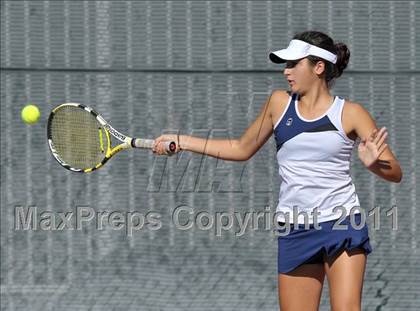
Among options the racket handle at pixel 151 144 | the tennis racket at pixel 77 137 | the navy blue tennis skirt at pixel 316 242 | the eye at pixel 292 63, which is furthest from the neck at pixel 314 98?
the tennis racket at pixel 77 137

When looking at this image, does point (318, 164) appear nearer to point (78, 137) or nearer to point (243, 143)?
point (243, 143)

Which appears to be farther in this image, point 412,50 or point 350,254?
point 412,50

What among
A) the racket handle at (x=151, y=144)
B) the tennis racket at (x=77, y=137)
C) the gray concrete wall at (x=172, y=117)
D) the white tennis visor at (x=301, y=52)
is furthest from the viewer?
the gray concrete wall at (x=172, y=117)

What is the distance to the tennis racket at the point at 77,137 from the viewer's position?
4.37 metres

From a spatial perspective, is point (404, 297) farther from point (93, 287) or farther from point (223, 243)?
point (93, 287)

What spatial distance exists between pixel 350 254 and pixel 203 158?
1575 millimetres

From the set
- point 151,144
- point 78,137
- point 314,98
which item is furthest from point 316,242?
point 78,137

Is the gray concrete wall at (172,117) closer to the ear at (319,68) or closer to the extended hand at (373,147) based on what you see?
the ear at (319,68)

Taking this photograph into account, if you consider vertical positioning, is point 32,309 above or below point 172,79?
below

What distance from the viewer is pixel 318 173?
367 centimetres

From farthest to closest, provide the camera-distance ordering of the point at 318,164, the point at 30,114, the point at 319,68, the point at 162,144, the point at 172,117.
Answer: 1. the point at 172,117
2. the point at 30,114
3. the point at 162,144
4. the point at 319,68
5. the point at 318,164

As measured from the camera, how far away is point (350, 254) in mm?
3648

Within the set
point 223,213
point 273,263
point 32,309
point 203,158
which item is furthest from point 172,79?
point 32,309

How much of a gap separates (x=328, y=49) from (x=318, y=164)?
0.46m
